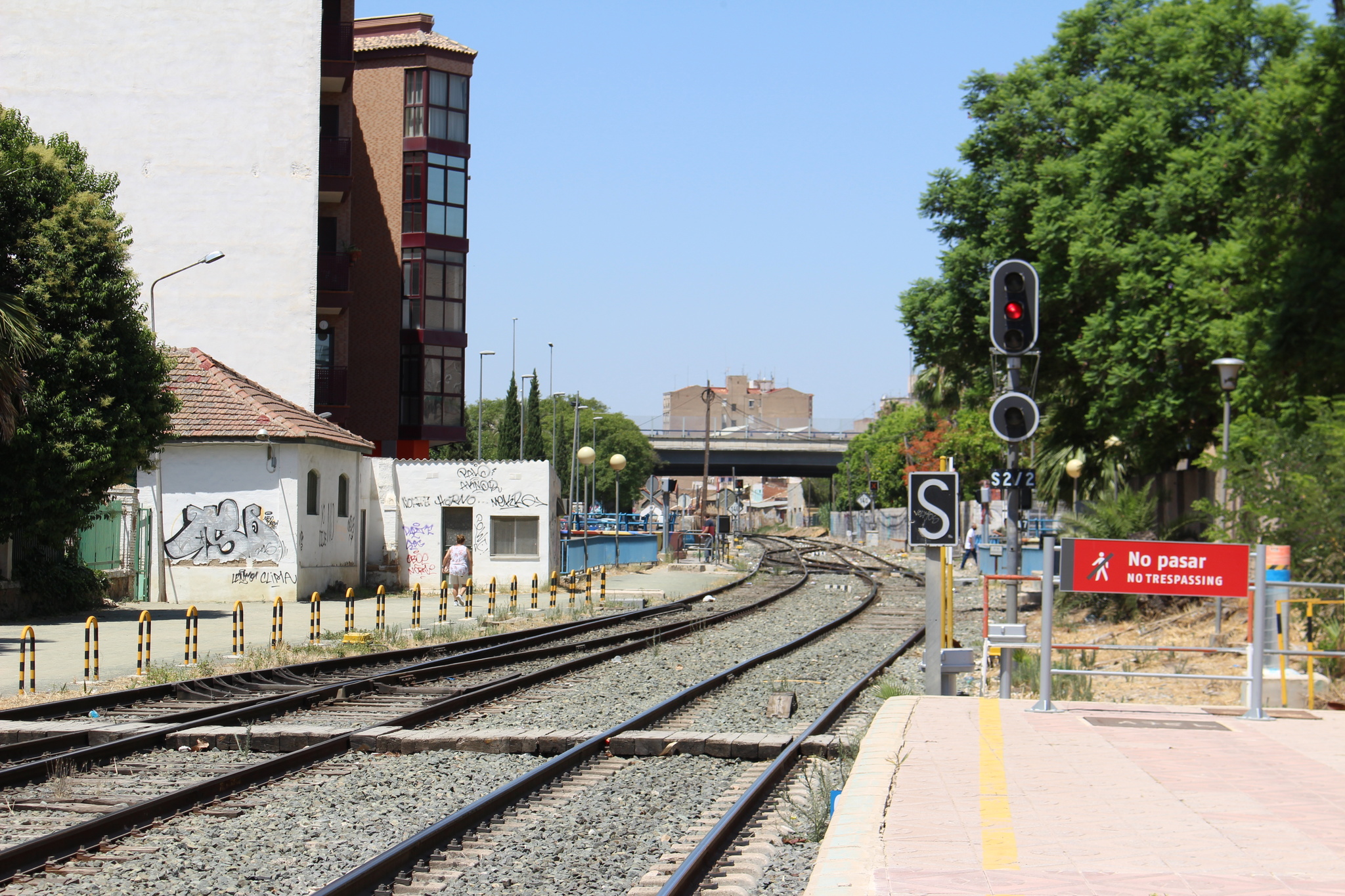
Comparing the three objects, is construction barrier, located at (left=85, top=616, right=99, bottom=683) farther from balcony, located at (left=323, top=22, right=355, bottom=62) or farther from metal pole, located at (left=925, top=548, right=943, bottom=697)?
balcony, located at (left=323, top=22, right=355, bottom=62)

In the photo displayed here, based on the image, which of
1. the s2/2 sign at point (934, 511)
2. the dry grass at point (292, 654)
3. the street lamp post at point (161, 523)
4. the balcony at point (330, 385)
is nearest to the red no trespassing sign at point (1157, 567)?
the s2/2 sign at point (934, 511)

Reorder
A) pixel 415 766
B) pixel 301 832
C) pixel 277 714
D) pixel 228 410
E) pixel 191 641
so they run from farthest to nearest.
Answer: pixel 228 410, pixel 191 641, pixel 277 714, pixel 415 766, pixel 301 832

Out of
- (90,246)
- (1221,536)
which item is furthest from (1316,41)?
(90,246)

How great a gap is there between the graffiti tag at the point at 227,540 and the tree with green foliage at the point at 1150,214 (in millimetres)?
15281

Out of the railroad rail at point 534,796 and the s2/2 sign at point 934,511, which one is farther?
the s2/2 sign at point 934,511

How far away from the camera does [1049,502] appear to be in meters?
43.5

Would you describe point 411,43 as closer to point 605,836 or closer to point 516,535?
point 516,535

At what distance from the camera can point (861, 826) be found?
6.41 metres

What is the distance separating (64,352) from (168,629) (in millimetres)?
5313

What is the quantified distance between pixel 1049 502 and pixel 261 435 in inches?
1020

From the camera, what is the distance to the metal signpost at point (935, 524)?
11672 millimetres

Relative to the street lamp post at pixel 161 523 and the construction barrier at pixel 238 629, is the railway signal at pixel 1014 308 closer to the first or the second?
the construction barrier at pixel 238 629

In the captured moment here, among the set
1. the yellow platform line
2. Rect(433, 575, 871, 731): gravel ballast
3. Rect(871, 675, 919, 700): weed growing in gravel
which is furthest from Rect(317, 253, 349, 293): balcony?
the yellow platform line

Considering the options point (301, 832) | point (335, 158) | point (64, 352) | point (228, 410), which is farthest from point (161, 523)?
point (301, 832)
